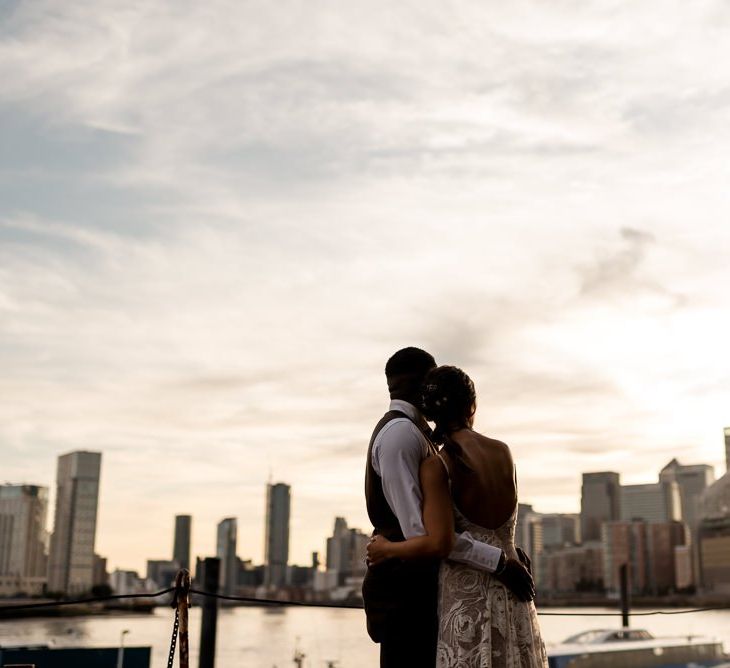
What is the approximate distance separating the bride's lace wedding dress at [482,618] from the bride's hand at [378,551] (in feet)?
0.95

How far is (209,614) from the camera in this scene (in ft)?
30.1

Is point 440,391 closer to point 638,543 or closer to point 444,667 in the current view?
point 444,667

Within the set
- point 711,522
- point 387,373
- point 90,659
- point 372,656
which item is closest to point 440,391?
point 387,373

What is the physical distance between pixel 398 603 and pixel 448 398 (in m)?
0.85

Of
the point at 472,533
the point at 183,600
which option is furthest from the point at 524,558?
the point at 183,600

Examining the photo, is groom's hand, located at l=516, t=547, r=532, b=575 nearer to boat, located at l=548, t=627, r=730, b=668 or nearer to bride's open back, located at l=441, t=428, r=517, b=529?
bride's open back, located at l=441, t=428, r=517, b=529

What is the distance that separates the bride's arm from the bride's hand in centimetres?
2

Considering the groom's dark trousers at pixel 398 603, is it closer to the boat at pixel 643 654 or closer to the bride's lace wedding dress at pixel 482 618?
the bride's lace wedding dress at pixel 482 618

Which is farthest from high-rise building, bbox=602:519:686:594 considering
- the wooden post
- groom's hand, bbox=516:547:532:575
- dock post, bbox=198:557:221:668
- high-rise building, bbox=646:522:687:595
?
groom's hand, bbox=516:547:532:575

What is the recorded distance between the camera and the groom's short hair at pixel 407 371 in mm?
3973

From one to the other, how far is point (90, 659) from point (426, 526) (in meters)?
26.8

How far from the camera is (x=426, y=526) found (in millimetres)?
3670

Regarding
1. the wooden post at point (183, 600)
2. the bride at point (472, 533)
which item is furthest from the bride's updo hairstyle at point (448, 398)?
the wooden post at point (183, 600)

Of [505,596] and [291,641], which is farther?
[291,641]
